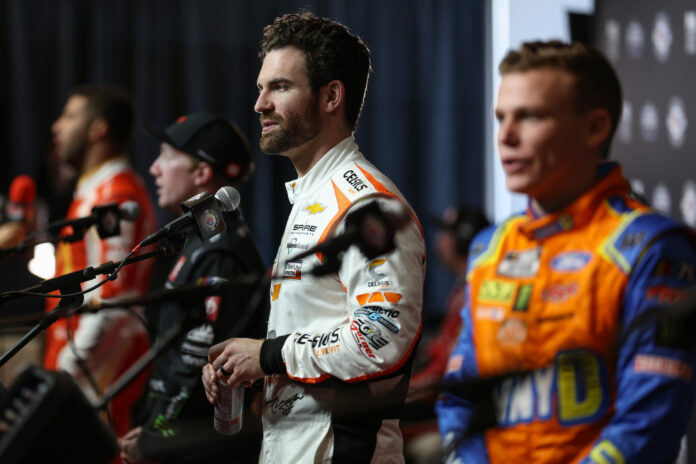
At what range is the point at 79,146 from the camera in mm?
2707

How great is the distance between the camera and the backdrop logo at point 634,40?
222 cm

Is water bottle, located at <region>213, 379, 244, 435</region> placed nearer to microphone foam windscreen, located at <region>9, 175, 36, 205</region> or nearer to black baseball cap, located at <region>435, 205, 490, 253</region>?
microphone foam windscreen, located at <region>9, 175, 36, 205</region>

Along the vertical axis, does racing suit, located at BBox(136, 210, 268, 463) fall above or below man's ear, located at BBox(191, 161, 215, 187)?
below

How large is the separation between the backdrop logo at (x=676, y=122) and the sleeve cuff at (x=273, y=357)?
1352 mm

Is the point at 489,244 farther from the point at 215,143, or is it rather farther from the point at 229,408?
the point at 215,143

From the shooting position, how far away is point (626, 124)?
2.26 m

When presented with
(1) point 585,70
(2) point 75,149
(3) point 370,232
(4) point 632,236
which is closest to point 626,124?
(1) point 585,70

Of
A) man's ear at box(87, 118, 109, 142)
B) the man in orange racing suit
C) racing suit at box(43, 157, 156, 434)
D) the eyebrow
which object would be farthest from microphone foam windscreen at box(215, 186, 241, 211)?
man's ear at box(87, 118, 109, 142)

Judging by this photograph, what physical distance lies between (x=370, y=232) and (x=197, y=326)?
91cm

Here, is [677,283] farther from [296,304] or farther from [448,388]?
[296,304]

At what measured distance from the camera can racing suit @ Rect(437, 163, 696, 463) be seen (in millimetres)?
1085

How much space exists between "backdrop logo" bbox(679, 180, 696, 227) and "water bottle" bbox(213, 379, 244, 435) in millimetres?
1326

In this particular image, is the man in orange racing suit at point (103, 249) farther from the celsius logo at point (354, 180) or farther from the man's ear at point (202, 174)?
the celsius logo at point (354, 180)

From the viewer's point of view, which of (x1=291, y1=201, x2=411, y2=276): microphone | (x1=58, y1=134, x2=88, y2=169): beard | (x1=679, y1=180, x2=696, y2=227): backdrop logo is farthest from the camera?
(x1=58, y1=134, x2=88, y2=169): beard
